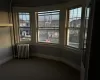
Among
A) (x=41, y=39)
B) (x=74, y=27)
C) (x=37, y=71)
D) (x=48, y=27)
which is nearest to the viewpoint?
(x=37, y=71)

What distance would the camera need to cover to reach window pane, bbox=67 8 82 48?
3587 mm

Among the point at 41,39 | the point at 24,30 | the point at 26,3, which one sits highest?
the point at 26,3

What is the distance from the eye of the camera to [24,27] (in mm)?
4949

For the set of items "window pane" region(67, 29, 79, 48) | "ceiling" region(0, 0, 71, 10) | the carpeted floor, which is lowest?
the carpeted floor

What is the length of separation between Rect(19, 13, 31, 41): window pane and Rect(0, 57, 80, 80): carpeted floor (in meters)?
1.29

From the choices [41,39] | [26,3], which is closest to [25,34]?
[41,39]

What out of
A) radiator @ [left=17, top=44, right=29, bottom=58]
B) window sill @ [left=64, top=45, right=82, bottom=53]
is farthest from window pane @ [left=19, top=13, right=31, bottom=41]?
window sill @ [left=64, top=45, right=82, bottom=53]

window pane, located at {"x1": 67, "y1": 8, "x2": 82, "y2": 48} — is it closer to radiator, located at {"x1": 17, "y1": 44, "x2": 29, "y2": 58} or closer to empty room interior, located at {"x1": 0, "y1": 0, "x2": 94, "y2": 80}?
empty room interior, located at {"x1": 0, "y1": 0, "x2": 94, "y2": 80}

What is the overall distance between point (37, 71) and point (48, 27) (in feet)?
6.24

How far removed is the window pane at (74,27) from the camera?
11.8ft

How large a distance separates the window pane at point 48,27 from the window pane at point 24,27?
19.8 inches

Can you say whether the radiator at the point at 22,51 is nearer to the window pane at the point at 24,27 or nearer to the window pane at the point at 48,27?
the window pane at the point at 24,27

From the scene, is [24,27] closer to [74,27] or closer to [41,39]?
[41,39]

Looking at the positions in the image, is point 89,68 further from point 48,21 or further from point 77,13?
point 48,21
